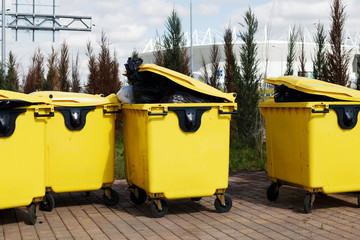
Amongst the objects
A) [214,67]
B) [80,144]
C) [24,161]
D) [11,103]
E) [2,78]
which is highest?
[214,67]

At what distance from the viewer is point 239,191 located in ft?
22.0

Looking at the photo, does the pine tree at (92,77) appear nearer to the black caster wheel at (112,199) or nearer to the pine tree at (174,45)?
the pine tree at (174,45)

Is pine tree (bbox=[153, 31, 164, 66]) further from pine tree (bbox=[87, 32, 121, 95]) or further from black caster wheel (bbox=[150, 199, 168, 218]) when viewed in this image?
black caster wheel (bbox=[150, 199, 168, 218])

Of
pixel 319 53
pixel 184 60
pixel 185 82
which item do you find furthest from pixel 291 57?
pixel 185 82

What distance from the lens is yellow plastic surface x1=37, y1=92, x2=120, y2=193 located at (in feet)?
18.8

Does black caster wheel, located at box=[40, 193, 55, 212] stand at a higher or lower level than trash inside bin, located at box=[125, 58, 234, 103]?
lower

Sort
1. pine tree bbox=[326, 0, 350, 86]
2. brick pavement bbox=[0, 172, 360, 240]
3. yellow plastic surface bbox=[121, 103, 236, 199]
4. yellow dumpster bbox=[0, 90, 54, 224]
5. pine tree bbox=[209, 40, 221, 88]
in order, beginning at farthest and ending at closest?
pine tree bbox=[209, 40, 221, 88] < pine tree bbox=[326, 0, 350, 86] < yellow plastic surface bbox=[121, 103, 236, 199] < yellow dumpster bbox=[0, 90, 54, 224] < brick pavement bbox=[0, 172, 360, 240]

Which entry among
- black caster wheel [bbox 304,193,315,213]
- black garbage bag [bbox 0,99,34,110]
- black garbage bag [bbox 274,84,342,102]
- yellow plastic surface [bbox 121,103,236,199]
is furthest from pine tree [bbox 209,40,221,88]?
black garbage bag [bbox 0,99,34,110]

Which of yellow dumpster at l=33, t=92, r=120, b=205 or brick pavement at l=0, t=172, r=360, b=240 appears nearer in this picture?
brick pavement at l=0, t=172, r=360, b=240

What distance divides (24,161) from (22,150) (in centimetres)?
11

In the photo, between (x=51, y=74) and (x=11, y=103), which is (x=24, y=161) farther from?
(x=51, y=74)

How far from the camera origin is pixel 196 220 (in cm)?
520

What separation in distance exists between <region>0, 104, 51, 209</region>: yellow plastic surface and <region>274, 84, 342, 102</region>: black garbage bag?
2639mm

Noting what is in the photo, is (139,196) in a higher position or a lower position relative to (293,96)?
lower
